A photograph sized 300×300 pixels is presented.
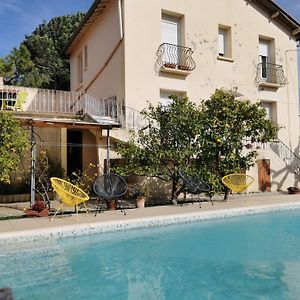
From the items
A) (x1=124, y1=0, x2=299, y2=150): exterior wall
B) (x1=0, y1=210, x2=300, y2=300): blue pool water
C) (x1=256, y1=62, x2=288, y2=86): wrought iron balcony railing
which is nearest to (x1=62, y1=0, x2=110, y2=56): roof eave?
(x1=124, y1=0, x2=299, y2=150): exterior wall

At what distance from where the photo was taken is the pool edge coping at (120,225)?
852cm

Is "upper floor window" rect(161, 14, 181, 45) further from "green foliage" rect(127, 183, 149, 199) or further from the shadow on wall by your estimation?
the shadow on wall

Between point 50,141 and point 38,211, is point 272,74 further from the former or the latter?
point 38,211

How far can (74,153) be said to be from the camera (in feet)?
59.8

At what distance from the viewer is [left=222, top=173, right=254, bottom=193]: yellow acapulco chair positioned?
14.2 meters

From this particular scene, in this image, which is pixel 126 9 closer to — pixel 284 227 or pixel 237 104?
pixel 237 104

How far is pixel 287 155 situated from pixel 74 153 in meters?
11.1

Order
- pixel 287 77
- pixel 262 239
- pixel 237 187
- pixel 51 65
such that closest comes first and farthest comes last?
pixel 262 239
pixel 237 187
pixel 287 77
pixel 51 65

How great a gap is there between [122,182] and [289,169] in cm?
1177

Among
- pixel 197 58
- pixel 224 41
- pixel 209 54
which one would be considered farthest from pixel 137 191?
pixel 224 41

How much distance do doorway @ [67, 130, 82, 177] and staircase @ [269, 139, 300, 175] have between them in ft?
31.8

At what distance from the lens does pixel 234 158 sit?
15.1 m

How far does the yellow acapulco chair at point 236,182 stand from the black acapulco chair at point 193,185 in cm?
96

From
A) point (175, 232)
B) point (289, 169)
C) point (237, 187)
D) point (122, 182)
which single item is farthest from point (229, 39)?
point (175, 232)
